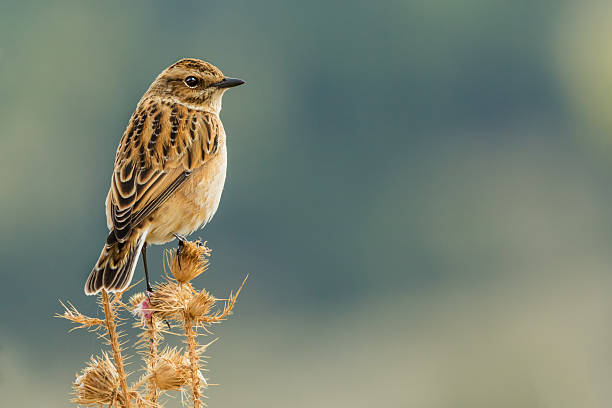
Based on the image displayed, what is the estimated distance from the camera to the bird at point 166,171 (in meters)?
5.29

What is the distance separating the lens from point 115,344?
140 inches

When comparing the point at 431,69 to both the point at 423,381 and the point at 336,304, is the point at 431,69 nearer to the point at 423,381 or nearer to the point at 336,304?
the point at 336,304

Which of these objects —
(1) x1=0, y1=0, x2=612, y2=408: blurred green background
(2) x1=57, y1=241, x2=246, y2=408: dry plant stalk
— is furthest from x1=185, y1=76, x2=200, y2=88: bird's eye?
(1) x1=0, y1=0, x2=612, y2=408: blurred green background

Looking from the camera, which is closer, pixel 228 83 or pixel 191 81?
pixel 228 83

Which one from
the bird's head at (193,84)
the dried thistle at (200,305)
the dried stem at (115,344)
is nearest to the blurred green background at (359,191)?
the bird's head at (193,84)

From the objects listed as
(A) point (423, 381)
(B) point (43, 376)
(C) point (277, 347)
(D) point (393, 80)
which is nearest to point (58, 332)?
(B) point (43, 376)

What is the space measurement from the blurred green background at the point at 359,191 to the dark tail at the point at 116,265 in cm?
4114

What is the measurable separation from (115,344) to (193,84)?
10.8 feet

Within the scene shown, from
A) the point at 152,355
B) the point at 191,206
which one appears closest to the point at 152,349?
the point at 152,355

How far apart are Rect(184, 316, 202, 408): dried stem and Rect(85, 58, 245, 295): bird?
869mm

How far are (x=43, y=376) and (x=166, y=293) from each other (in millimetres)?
82616

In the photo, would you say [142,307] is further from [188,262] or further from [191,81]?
[191,81]

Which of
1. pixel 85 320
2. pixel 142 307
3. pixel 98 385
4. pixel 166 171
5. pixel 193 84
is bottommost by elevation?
pixel 98 385

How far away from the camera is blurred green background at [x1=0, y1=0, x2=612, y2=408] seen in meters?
74.1
